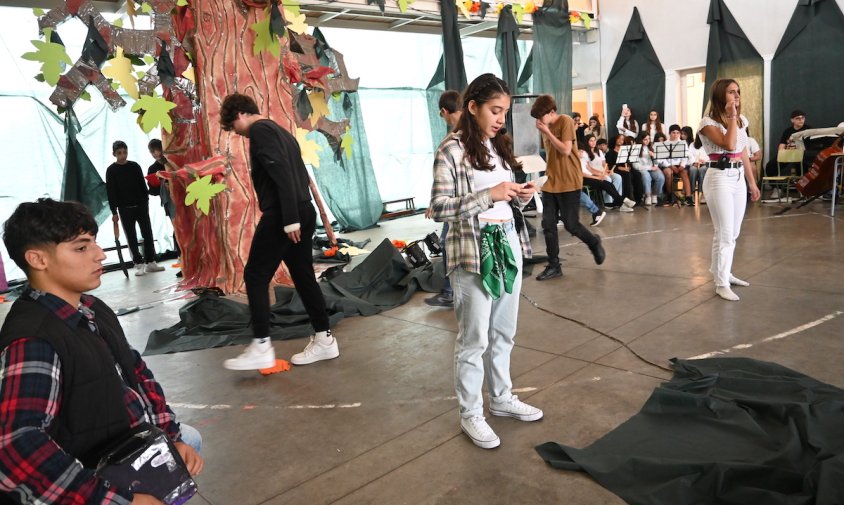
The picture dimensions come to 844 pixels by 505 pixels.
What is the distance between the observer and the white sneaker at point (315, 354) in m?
4.25

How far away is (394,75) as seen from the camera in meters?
12.7

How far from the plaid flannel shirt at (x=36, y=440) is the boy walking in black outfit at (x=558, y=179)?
507cm

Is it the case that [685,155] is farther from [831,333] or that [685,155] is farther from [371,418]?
[371,418]

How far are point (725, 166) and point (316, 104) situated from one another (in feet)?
15.1

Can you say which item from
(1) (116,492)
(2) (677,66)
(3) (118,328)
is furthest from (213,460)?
(2) (677,66)

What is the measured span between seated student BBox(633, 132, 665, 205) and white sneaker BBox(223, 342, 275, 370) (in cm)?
914

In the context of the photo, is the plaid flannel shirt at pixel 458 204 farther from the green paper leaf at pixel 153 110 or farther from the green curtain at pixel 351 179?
the green curtain at pixel 351 179

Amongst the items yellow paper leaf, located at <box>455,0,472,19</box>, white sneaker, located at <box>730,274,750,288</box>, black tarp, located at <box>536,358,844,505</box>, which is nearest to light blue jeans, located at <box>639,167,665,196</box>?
yellow paper leaf, located at <box>455,0,472,19</box>

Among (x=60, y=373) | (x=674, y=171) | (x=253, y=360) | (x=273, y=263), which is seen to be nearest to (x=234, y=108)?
(x=273, y=263)

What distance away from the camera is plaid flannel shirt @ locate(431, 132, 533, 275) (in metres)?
2.70

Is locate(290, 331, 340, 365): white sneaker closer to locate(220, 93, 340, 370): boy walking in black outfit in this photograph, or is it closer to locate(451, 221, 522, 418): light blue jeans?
locate(220, 93, 340, 370): boy walking in black outfit

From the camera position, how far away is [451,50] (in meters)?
10.7

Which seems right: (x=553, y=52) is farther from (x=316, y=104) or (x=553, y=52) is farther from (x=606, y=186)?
A: (x=316, y=104)

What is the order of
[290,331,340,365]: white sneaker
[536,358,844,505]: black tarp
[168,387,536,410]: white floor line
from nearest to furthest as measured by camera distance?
[536,358,844,505]: black tarp → [168,387,536,410]: white floor line → [290,331,340,365]: white sneaker
